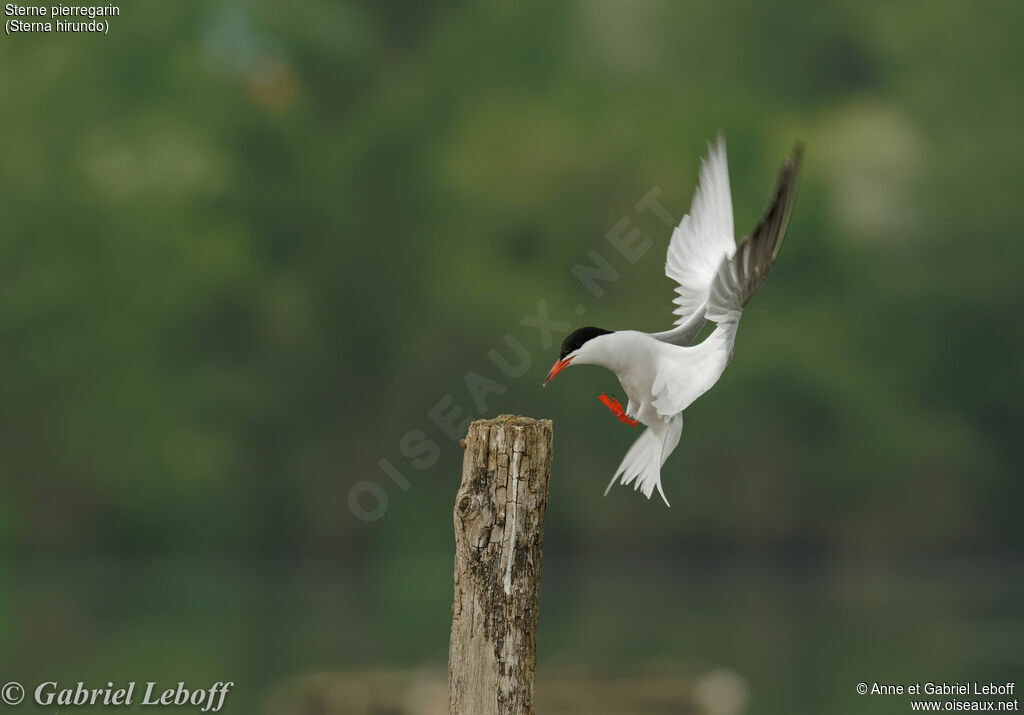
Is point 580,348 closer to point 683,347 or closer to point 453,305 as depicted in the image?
point 683,347

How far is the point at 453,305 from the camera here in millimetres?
13328

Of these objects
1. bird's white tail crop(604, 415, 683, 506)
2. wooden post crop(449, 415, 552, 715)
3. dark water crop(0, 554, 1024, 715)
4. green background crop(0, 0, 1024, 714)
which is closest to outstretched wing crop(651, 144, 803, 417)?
bird's white tail crop(604, 415, 683, 506)

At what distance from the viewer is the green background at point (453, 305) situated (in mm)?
12852

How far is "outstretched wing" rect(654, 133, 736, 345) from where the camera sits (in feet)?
11.8

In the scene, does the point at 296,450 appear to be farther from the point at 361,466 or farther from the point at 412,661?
the point at 412,661

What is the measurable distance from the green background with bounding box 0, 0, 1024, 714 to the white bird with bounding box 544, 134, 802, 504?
27.2ft

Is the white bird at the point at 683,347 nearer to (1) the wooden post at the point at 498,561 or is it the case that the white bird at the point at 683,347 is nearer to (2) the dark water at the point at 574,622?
(1) the wooden post at the point at 498,561

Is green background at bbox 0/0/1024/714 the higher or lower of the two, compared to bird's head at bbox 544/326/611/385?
higher

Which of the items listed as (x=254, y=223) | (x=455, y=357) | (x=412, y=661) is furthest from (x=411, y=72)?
(x=412, y=661)

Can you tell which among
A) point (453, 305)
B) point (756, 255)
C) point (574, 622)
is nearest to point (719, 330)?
point (756, 255)

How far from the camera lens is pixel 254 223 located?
1364 centimetres

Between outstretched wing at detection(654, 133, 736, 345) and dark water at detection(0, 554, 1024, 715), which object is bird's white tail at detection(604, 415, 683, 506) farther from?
dark water at detection(0, 554, 1024, 715)

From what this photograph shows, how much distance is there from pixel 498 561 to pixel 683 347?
0.78 m

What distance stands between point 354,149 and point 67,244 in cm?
333
